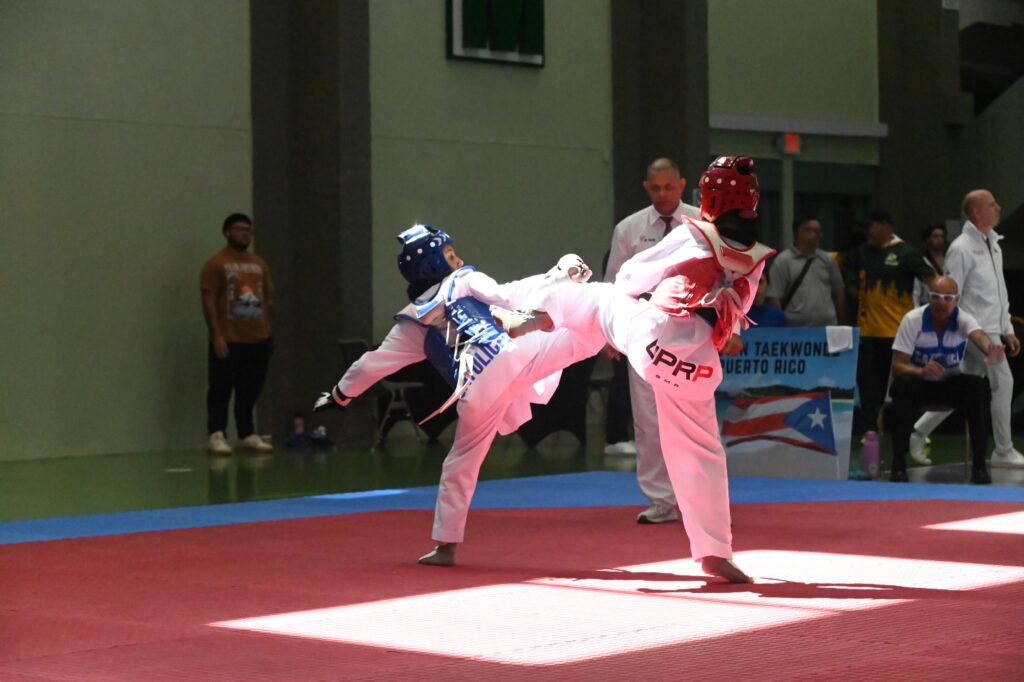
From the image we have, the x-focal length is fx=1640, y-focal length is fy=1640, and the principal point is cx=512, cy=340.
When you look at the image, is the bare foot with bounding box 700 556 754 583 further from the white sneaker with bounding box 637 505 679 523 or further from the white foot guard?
the white sneaker with bounding box 637 505 679 523

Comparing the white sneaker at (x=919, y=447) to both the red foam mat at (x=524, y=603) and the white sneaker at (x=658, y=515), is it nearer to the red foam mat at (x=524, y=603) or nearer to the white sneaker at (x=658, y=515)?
the red foam mat at (x=524, y=603)

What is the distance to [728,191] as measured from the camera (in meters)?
6.01

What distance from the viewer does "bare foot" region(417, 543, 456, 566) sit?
6637mm

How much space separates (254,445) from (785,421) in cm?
472

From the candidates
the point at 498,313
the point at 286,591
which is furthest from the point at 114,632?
the point at 498,313

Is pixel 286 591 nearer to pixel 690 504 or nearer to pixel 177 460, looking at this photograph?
pixel 690 504

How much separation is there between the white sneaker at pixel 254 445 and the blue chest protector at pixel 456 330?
259 inches

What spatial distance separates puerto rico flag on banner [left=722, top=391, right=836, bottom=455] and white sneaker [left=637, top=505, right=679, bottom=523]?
2549 millimetres

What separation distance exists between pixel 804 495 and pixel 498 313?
3.79m

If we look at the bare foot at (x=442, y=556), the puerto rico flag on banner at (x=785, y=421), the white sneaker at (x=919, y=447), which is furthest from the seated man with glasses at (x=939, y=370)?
the bare foot at (x=442, y=556)

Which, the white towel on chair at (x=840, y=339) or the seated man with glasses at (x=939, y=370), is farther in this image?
the white towel on chair at (x=840, y=339)

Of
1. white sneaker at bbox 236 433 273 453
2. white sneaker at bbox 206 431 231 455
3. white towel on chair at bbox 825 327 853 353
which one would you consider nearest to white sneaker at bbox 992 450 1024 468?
white towel on chair at bbox 825 327 853 353

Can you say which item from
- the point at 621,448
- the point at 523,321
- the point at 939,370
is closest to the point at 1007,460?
the point at 939,370

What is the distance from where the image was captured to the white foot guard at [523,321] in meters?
6.11
